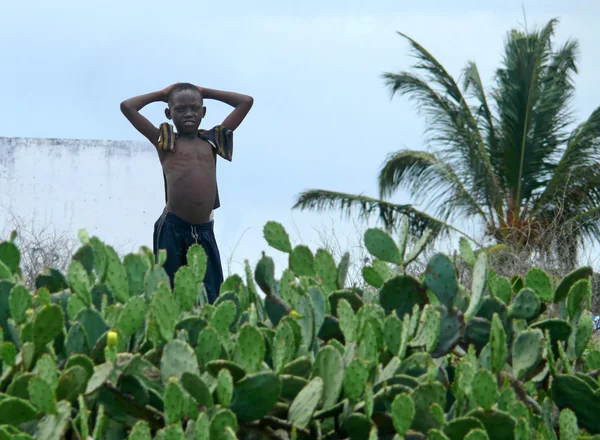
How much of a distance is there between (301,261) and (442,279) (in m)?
0.43

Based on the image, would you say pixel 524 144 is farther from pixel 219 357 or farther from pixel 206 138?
pixel 219 357

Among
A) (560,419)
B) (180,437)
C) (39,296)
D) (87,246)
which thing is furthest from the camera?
(87,246)

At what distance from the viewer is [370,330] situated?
6.75 ft

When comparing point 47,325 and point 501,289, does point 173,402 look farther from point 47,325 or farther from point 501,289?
point 501,289

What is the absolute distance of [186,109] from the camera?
6320mm

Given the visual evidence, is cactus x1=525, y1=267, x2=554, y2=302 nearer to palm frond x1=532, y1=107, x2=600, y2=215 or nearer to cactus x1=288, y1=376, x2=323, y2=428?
cactus x1=288, y1=376, x2=323, y2=428

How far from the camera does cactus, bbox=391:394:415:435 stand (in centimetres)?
185

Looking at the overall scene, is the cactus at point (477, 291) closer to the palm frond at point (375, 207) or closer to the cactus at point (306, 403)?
the cactus at point (306, 403)

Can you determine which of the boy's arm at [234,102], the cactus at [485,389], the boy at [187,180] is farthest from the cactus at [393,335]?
the boy's arm at [234,102]

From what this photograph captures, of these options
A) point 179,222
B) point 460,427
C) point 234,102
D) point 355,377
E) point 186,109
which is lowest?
point 460,427

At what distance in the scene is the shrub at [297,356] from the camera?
1.89 meters

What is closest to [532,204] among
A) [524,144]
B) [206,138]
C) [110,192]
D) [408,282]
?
[524,144]

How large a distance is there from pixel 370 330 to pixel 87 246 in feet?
2.87

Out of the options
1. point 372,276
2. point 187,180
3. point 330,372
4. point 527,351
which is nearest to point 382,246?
point 372,276
